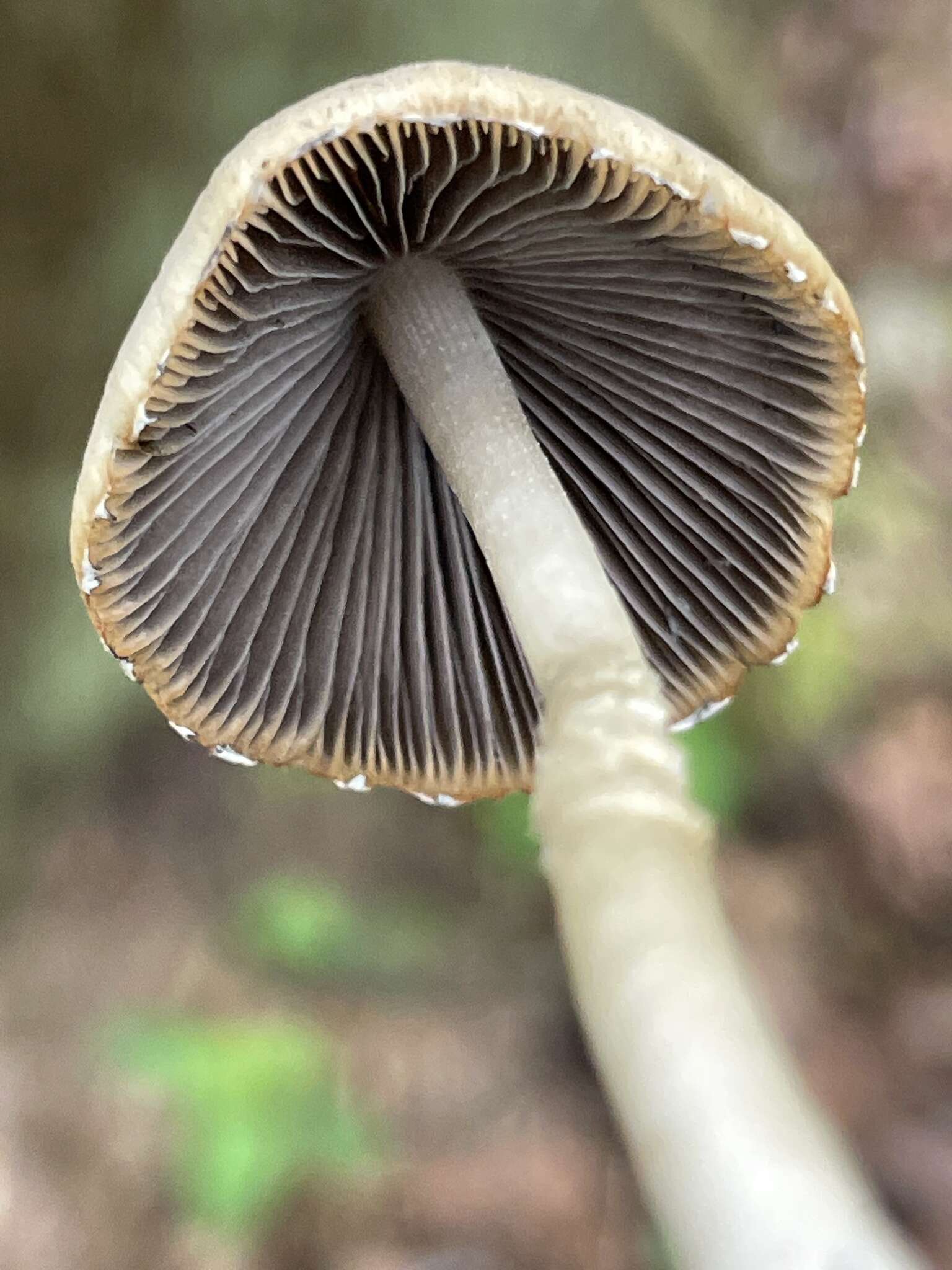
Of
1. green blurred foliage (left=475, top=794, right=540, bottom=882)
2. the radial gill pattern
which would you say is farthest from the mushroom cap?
green blurred foliage (left=475, top=794, right=540, bottom=882)

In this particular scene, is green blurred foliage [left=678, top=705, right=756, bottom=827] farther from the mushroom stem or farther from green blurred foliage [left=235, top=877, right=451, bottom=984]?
the mushroom stem

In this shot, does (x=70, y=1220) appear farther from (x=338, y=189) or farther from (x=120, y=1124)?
(x=338, y=189)

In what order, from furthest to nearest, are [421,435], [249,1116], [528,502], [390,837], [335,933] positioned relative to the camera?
[390,837] → [335,933] → [421,435] → [249,1116] → [528,502]

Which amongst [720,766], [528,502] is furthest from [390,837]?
[528,502]

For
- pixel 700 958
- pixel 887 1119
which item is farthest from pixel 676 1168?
pixel 887 1119

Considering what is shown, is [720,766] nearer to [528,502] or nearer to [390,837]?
[390,837]

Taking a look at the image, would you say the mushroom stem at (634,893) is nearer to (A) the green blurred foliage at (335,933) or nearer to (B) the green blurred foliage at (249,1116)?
(B) the green blurred foliage at (249,1116)

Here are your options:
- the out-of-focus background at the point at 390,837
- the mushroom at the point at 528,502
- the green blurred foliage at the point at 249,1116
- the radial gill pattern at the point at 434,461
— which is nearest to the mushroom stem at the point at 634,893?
the mushroom at the point at 528,502

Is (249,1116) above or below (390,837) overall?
below
